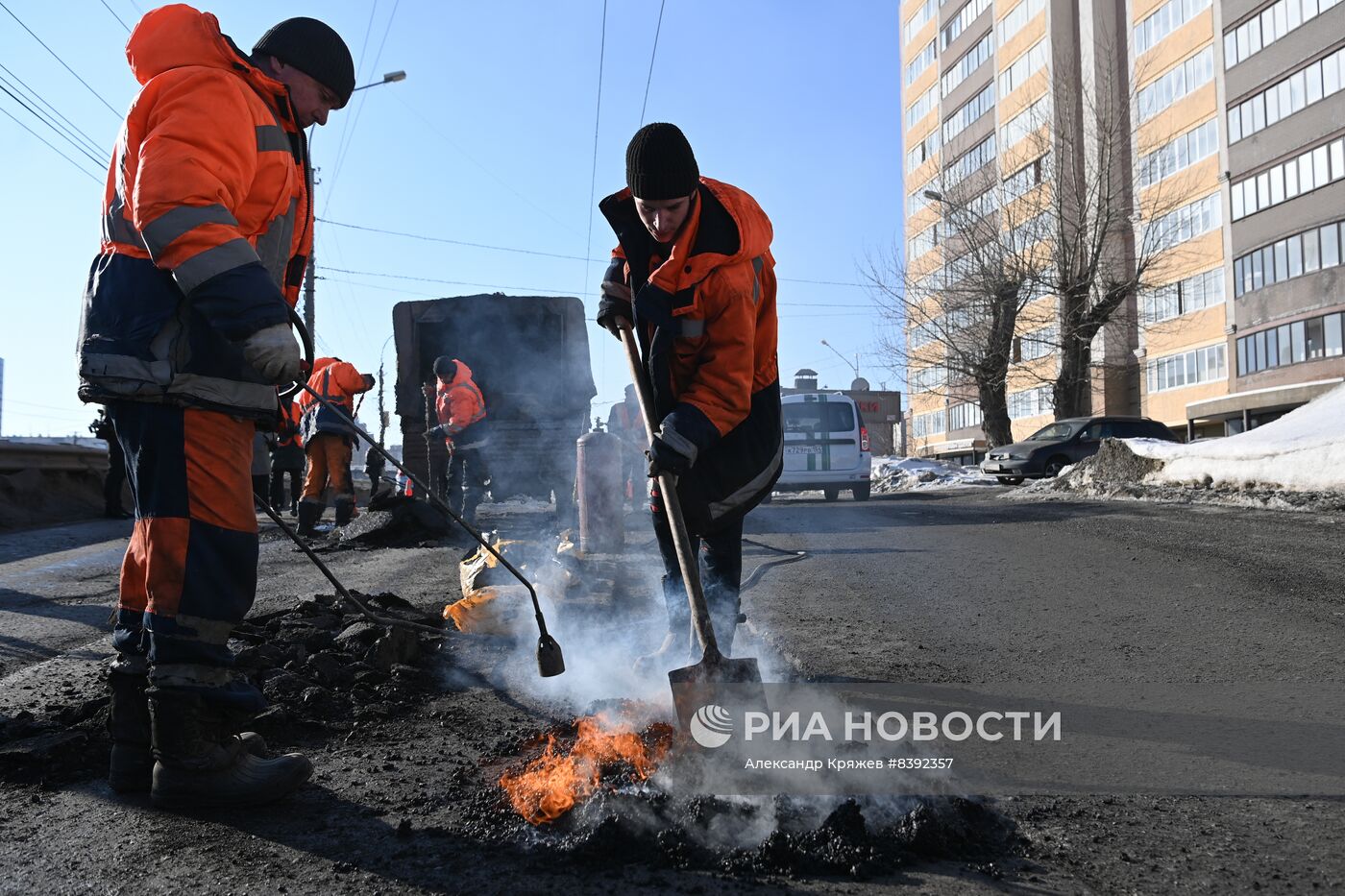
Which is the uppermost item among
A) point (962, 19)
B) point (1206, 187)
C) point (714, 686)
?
point (962, 19)

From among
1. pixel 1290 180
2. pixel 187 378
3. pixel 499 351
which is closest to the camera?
pixel 187 378

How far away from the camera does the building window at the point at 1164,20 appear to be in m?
33.3

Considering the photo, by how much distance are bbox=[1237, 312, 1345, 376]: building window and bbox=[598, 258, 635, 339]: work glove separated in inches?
1172

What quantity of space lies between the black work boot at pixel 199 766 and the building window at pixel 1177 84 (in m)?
35.0

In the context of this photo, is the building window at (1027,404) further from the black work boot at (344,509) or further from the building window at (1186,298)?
the black work boot at (344,509)

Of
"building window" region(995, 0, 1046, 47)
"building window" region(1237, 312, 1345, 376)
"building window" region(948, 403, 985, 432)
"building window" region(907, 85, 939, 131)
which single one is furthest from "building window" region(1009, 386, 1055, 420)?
"building window" region(907, 85, 939, 131)

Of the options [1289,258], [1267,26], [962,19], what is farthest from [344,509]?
[962,19]

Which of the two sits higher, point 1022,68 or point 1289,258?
point 1022,68

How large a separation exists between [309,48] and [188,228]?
0.76m

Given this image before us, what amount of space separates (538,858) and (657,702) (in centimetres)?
89

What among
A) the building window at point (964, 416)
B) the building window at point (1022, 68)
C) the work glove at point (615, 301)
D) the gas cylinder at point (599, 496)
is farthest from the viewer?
the building window at point (964, 416)

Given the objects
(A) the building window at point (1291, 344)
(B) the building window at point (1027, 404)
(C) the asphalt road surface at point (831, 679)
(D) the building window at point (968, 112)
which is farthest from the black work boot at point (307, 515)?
(D) the building window at point (968, 112)

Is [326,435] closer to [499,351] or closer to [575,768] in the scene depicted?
[499,351]

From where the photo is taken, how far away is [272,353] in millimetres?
2344
